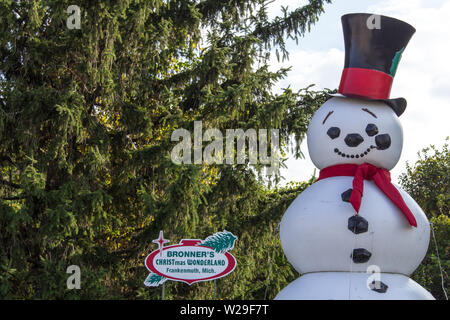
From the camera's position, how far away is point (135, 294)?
361 inches

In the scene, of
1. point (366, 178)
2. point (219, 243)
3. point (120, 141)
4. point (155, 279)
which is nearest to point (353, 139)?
point (366, 178)

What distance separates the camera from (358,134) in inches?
250

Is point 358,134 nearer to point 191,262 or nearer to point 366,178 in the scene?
point 366,178

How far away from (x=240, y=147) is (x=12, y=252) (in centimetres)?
396

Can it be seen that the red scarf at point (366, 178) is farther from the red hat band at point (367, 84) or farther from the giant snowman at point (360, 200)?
the red hat band at point (367, 84)

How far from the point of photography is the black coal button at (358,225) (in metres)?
5.82

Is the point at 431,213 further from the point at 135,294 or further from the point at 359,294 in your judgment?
the point at 359,294

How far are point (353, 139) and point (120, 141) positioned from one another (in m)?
4.78

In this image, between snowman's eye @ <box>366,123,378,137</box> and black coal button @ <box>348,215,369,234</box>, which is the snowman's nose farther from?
black coal button @ <box>348,215,369,234</box>
